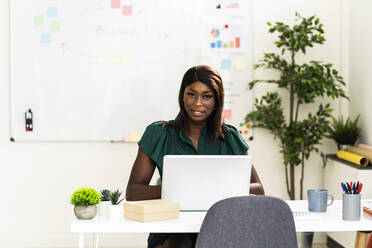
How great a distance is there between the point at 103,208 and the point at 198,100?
76cm

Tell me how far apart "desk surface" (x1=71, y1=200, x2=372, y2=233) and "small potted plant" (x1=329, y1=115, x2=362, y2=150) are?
1913mm

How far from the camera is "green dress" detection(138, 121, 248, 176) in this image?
103 inches

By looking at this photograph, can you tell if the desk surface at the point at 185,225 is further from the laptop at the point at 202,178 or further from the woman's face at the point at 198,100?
the woman's face at the point at 198,100

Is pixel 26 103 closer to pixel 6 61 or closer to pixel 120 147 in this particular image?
pixel 6 61

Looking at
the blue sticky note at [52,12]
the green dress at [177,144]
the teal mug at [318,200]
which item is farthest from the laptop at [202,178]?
the blue sticky note at [52,12]

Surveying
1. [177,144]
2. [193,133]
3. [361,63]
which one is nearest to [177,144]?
[177,144]

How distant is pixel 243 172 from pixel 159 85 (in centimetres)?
202

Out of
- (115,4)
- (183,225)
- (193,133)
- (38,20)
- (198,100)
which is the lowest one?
(183,225)

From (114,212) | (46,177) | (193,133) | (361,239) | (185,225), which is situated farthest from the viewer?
(46,177)

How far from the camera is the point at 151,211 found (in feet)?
6.56

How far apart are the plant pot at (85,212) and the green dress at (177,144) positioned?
2.06 feet

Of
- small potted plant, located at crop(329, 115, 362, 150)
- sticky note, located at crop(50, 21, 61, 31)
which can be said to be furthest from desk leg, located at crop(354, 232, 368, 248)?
sticky note, located at crop(50, 21, 61, 31)

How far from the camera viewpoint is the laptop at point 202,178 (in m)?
2.08

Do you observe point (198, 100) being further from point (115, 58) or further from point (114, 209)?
point (115, 58)
